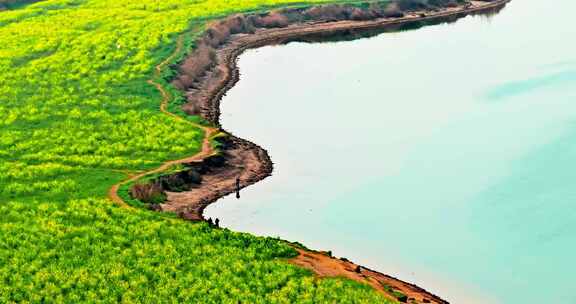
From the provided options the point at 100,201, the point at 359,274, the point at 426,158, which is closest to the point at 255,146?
the point at 426,158

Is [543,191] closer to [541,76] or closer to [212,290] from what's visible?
[212,290]

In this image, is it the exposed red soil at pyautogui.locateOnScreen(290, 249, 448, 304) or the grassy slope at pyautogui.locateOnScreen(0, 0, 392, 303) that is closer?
the grassy slope at pyautogui.locateOnScreen(0, 0, 392, 303)

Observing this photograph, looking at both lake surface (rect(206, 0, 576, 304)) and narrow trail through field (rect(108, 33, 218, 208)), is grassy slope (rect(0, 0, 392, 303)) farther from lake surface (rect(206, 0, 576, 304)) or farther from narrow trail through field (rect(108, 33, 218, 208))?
lake surface (rect(206, 0, 576, 304))

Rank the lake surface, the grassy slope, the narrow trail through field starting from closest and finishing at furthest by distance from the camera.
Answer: the grassy slope
the lake surface
the narrow trail through field

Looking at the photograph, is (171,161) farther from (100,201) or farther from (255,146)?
(100,201)

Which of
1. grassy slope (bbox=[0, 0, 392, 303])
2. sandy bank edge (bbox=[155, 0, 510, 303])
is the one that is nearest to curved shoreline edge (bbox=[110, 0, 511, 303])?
sandy bank edge (bbox=[155, 0, 510, 303])

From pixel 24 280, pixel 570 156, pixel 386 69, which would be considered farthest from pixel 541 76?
pixel 24 280
